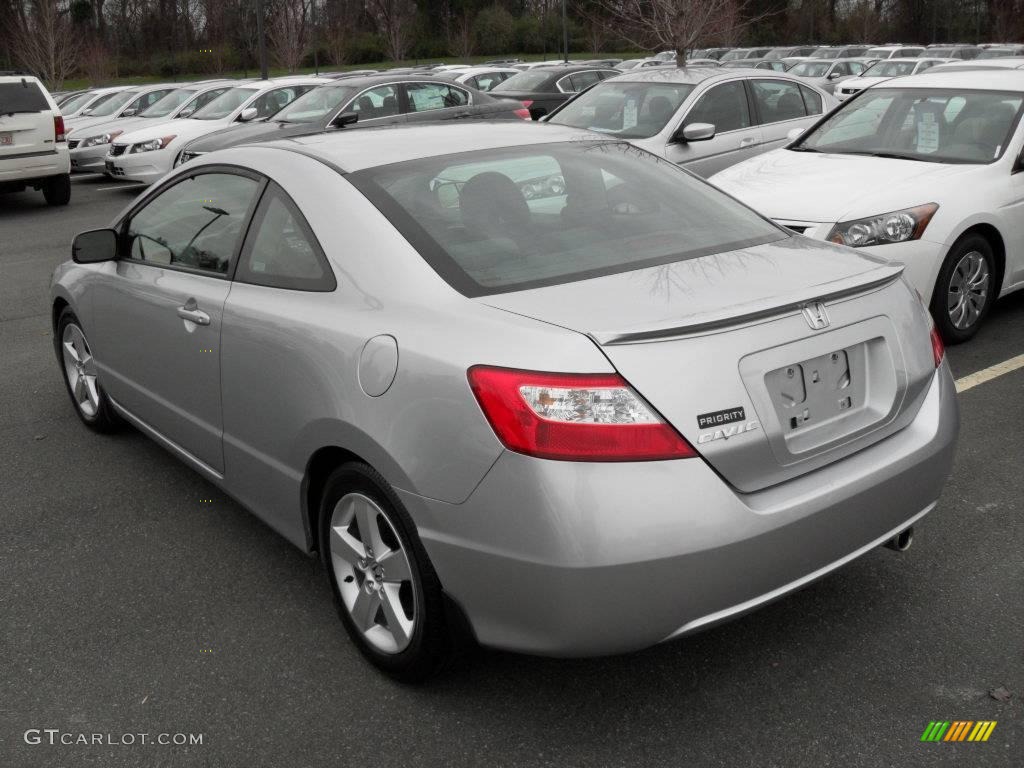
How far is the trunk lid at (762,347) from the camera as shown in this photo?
2.59 m

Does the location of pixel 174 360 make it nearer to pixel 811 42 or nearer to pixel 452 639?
pixel 452 639

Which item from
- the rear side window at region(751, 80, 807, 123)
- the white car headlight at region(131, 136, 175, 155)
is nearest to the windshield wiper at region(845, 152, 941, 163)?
the rear side window at region(751, 80, 807, 123)

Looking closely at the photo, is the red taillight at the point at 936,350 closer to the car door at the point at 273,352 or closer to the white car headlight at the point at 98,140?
the car door at the point at 273,352

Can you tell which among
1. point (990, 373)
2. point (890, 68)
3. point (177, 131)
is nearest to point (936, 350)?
point (990, 373)

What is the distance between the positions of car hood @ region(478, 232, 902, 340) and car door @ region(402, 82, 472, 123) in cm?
1107

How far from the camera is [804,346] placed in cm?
279

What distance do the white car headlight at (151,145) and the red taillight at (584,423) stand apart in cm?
1424

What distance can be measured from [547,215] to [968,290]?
3879 millimetres

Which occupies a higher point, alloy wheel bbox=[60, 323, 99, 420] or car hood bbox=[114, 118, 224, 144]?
car hood bbox=[114, 118, 224, 144]

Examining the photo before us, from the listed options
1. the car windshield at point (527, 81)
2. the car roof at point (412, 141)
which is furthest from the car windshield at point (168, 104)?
the car roof at point (412, 141)

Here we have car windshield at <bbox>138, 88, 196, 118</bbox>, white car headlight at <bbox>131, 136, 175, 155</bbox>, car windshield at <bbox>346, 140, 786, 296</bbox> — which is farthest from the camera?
car windshield at <bbox>138, 88, 196, 118</bbox>

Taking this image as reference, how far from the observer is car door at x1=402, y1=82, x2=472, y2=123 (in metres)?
13.9

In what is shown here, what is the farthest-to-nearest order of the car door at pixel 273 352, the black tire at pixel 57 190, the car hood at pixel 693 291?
the black tire at pixel 57 190, the car door at pixel 273 352, the car hood at pixel 693 291

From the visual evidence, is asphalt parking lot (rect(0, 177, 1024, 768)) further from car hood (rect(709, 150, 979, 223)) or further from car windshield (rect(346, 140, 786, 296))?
car hood (rect(709, 150, 979, 223))
